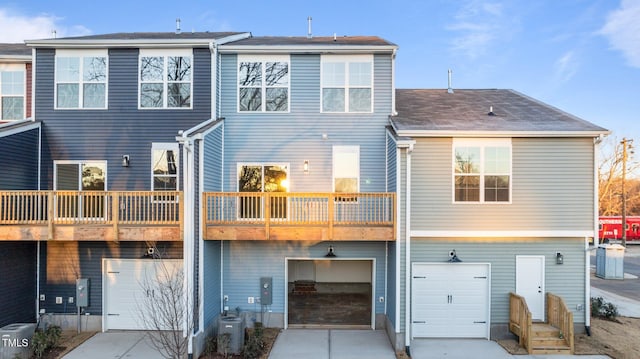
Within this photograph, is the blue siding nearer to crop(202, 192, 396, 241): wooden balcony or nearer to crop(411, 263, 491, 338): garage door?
crop(202, 192, 396, 241): wooden balcony

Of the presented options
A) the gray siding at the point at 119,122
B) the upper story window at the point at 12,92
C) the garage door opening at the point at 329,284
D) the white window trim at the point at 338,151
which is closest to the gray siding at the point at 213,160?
the gray siding at the point at 119,122

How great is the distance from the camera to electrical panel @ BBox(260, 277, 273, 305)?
1077cm

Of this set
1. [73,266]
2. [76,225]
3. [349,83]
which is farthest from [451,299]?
[73,266]

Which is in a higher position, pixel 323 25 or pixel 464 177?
pixel 323 25

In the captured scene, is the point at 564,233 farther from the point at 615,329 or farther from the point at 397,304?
the point at 397,304

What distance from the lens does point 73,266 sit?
10.7 m

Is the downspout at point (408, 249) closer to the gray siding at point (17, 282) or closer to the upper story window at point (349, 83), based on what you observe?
the upper story window at point (349, 83)

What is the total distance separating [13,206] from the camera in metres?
8.97

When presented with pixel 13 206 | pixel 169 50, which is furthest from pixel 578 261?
pixel 13 206

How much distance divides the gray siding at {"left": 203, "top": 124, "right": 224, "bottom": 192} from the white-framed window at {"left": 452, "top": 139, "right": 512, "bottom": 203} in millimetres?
6646

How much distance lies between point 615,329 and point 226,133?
42.3 feet

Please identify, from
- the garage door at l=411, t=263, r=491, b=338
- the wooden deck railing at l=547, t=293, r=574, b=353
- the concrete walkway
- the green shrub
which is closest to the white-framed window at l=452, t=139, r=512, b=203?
the garage door at l=411, t=263, r=491, b=338

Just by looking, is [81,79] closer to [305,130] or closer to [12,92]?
[12,92]

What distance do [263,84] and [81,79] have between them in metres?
5.40
